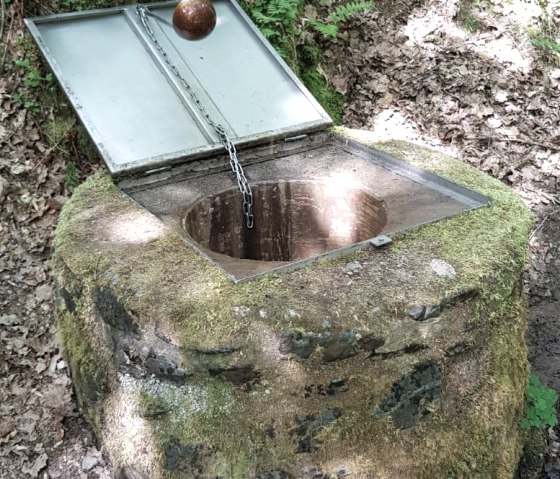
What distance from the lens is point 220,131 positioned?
3480mm

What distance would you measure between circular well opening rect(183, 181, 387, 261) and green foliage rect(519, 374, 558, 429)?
1.18 meters

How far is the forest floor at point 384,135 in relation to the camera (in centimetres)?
343

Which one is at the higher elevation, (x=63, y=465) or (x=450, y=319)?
(x=450, y=319)

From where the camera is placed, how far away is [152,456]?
248cm

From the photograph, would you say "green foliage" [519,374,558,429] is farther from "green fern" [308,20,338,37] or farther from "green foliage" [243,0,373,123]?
"green fern" [308,20,338,37]

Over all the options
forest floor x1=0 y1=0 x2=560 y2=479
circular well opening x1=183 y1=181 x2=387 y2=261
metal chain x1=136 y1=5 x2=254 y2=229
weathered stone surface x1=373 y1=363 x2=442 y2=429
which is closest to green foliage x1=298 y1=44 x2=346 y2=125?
forest floor x1=0 y1=0 x2=560 y2=479

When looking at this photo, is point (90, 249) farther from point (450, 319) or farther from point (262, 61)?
point (262, 61)

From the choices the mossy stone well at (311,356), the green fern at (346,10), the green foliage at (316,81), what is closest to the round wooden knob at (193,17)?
the mossy stone well at (311,356)

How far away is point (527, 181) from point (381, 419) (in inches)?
133

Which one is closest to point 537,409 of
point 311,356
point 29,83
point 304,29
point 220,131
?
point 311,356

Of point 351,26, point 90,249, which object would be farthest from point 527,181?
point 90,249

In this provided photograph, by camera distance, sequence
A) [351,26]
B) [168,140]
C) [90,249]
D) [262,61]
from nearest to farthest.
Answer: [90,249], [168,140], [262,61], [351,26]

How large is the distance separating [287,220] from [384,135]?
2.80 feet

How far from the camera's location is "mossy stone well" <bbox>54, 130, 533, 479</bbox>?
2180 millimetres
